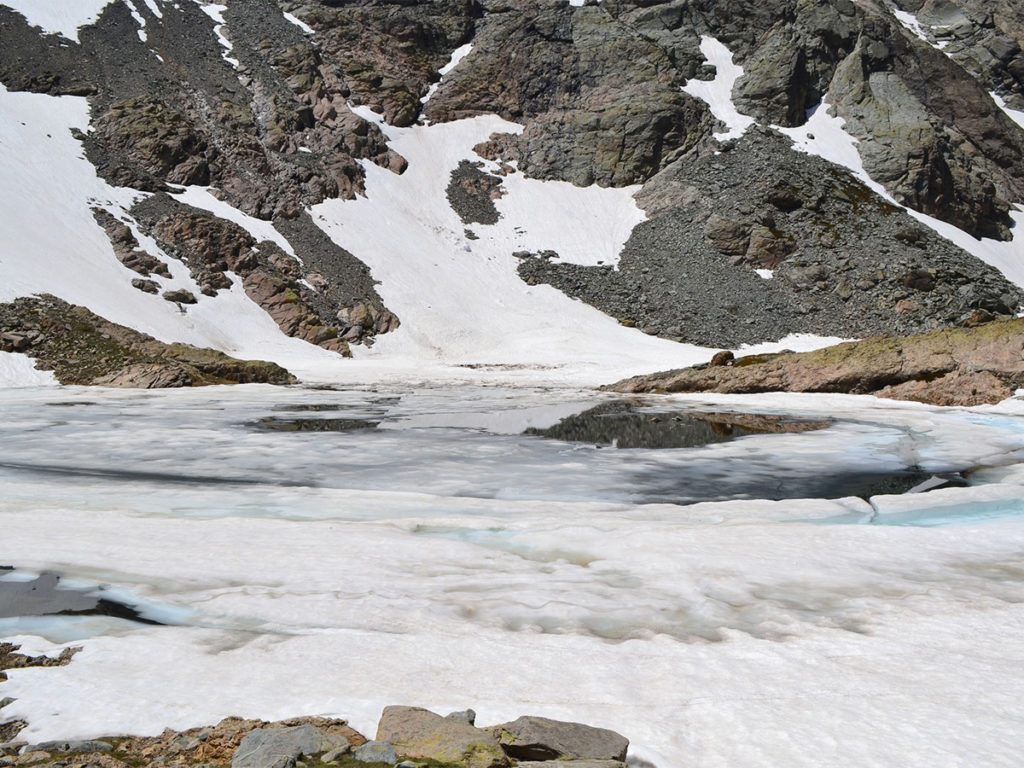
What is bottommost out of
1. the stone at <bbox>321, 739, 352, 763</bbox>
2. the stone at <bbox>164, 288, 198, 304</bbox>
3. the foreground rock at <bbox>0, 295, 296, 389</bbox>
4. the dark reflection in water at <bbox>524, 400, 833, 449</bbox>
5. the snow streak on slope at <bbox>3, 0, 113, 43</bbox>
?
the stone at <bbox>321, 739, 352, 763</bbox>

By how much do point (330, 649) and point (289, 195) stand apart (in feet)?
150

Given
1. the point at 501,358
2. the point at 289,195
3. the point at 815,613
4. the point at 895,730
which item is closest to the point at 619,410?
the point at 815,613

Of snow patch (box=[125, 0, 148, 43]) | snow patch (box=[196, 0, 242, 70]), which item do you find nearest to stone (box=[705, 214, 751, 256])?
snow patch (box=[196, 0, 242, 70])

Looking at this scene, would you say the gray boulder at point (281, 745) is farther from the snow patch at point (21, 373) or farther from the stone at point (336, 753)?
the snow patch at point (21, 373)

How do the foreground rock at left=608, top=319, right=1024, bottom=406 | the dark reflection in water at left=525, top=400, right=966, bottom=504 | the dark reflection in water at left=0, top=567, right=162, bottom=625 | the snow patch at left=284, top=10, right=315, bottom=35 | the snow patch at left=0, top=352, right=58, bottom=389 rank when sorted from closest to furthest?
the dark reflection in water at left=0, top=567, right=162, bottom=625 < the dark reflection in water at left=525, top=400, right=966, bottom=504 < the foreground rock at left=608, top=319, right=1024, bottom=406 < the snow patch at left=0, top=352, right=58, bottom=389 < the snow patch at left=284, top=10, right=315, bottom=35

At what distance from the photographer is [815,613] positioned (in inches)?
147

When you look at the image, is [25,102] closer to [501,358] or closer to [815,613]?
[501,358]

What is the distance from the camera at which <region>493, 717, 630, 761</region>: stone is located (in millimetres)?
2252

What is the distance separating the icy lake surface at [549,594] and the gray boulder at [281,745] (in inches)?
9.1

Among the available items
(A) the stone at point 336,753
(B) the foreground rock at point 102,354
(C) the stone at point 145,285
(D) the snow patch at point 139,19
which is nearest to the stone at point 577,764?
(A) the stone at point 336,753

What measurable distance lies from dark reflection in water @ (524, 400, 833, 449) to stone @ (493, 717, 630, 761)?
8.29 m

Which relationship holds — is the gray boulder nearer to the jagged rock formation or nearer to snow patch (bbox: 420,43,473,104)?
the jagged rock formation

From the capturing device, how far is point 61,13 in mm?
51656

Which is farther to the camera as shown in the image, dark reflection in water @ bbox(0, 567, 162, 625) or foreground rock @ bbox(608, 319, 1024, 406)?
foreground rock @ bbox(608, 319, 1024, 406)
